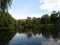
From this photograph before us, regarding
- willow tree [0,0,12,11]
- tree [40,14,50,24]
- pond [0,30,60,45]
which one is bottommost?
pond [0,30,60,45]

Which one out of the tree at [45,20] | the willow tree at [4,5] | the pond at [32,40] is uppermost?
the willow tree at [4,5]

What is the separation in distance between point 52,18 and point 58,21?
7.11 meters

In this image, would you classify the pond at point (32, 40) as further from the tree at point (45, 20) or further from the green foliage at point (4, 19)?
the tree at point (45, 20)

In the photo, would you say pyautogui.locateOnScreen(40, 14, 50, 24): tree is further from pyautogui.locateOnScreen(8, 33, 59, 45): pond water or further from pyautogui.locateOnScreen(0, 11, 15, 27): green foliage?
pyautogui.locateOnScreen(8, 33, 59, 45): pond water

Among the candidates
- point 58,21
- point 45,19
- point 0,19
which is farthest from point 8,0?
point 45,19

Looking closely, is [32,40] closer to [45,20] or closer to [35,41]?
[35,41]

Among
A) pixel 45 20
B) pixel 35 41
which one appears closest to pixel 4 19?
pixel 35 41

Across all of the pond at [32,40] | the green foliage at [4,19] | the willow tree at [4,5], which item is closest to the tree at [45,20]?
the green foliage at [4,19]

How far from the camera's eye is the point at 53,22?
3593 inches

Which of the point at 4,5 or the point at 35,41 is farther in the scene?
the point at 4,5

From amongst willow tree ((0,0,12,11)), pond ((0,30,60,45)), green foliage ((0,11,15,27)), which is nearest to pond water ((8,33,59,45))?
pond ((0,30,60,45))

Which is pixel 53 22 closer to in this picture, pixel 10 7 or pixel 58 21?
pixel 58 21

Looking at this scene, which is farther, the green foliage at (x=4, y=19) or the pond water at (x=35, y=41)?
the green foliage at (x=4, y=19)

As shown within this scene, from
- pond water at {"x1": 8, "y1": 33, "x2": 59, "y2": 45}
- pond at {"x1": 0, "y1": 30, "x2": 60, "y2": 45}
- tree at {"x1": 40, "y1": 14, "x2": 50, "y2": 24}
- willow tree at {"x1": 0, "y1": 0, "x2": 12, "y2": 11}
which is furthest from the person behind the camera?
tree at {"x1": 40, "y1": 14, "x2": 50, "y2": 24}
